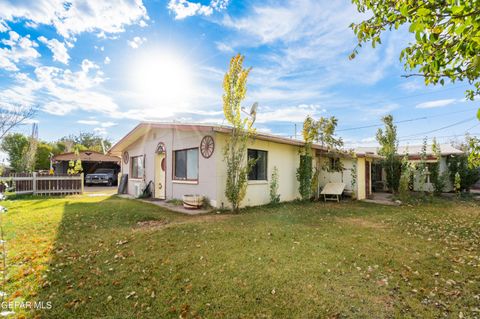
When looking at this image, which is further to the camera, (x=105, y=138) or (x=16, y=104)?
(x=105, y=138)

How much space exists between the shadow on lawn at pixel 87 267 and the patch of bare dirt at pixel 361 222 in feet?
18.5

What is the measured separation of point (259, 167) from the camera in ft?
33.6

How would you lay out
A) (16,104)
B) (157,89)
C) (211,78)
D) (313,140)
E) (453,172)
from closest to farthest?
(16,104)
(157,89)
(211,78)
(313,140)
(453,172)

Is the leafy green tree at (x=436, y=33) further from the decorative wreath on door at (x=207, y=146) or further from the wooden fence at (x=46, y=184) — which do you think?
the wooden fence at (x=46, y=184)

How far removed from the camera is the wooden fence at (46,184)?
1240cm

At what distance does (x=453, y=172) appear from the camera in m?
16.5

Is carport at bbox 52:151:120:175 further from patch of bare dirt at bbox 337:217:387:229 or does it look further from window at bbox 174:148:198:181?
patch of bare dirt at bbox 337:217:387:229

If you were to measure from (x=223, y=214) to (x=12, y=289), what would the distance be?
5575 millimetres

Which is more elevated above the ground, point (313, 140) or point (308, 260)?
point (313, 140)

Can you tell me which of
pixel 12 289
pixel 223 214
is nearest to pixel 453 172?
pixel 223 214

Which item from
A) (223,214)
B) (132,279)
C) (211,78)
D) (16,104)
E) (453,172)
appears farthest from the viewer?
(453,172)

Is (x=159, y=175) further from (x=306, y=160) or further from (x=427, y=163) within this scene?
(x=427, y=163)

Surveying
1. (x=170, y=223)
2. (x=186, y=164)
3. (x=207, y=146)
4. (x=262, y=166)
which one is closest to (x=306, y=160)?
(x=262, y=166)

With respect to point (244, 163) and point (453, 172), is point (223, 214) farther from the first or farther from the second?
point (453, 172)
